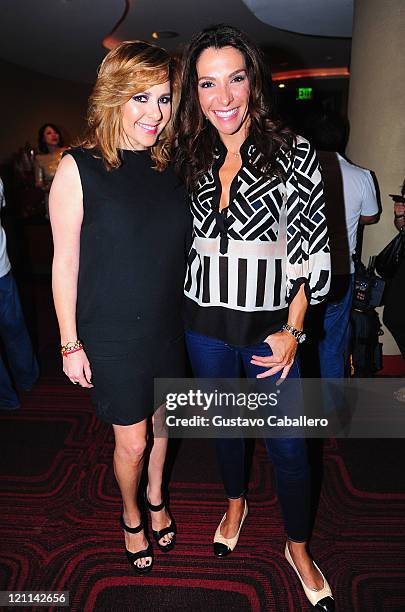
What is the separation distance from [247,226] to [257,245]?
6 cm

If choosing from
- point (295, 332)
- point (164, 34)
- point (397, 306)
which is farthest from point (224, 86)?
point (164, 34)

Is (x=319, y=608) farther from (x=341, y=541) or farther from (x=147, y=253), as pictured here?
(x=147, y=253)

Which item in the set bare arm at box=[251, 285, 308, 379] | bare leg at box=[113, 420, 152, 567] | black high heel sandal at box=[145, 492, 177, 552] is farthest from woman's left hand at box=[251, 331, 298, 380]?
black high heel sandal at box=[145, 492, 177, 552]

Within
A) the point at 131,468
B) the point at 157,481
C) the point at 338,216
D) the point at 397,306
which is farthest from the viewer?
the point at 397,306

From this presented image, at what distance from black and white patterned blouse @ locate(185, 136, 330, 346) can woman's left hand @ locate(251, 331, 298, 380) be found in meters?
0.03

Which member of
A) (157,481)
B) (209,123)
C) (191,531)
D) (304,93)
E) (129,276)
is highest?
(304,93)

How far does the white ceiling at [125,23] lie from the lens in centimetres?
485

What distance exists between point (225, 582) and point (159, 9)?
213 inches

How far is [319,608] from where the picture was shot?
1575 mm

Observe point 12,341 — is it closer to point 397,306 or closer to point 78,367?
point 78,367

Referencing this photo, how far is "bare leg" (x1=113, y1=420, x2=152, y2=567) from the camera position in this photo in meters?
1.58

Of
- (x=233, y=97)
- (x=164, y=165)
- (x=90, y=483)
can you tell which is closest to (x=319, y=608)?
(x=90, y=483)

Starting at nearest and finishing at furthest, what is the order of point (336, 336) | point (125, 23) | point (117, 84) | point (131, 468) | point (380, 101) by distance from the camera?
1. point (117, 84)
2. point (131, 468)
3. point (336, 336)
4. point (380, 101)
5. point (125, 23)

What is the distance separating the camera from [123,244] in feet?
4.47
